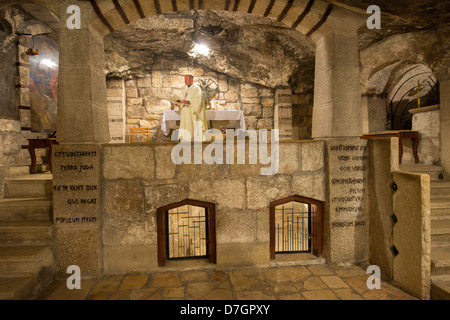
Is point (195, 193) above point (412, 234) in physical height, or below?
above

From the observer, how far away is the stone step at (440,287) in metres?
2.61

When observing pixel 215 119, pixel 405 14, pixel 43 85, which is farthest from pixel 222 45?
pixel 43 85

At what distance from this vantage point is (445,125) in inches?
187

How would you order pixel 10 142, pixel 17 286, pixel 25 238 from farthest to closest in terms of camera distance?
pixel 10 142
pixel 25 238
pixel 17 286

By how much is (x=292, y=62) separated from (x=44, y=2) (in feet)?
17.6

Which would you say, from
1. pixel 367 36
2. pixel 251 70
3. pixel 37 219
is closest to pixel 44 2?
pixel 37 219

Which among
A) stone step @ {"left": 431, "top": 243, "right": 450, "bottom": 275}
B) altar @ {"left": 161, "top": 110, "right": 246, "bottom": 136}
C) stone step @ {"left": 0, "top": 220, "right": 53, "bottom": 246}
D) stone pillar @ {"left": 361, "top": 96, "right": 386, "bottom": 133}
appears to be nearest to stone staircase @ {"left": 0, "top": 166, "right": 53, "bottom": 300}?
stone step @ {"left": 0, "top": 220, "right": 53, "bottom": 246}

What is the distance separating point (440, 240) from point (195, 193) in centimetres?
326

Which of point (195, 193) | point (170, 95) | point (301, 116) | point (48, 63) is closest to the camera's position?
point (195, 193)

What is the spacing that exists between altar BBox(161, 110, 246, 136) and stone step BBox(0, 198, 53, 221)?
3648 millimetres

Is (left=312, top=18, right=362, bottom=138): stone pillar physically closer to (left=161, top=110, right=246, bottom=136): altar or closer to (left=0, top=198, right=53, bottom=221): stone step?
(left=161, top=110, right=246, bottom=136): altar

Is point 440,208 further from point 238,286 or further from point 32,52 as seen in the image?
point 32,52

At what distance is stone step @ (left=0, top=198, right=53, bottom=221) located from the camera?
339 centimetres

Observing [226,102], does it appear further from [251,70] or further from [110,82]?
[110,82]
